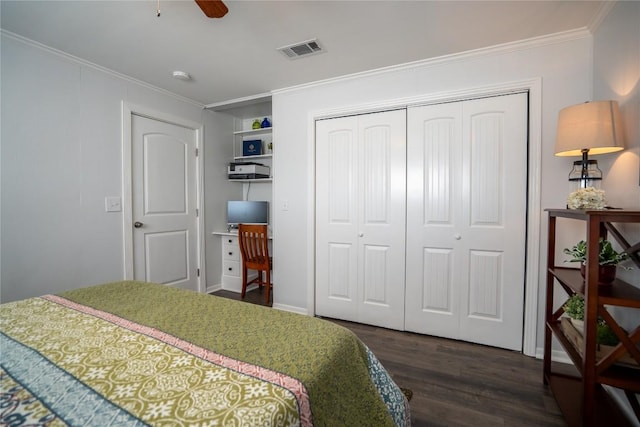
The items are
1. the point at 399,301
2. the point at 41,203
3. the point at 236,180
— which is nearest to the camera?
the point at 41,203

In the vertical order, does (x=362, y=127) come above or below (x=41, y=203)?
above

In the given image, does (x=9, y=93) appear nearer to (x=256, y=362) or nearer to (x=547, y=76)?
(x=256, y=362)

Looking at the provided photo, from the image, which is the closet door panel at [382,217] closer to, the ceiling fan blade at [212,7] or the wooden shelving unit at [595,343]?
the wooden shelving unit at [595,343]

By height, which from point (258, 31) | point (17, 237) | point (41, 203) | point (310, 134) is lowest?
point (17, 237)

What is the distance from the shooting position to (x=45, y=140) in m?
2.16

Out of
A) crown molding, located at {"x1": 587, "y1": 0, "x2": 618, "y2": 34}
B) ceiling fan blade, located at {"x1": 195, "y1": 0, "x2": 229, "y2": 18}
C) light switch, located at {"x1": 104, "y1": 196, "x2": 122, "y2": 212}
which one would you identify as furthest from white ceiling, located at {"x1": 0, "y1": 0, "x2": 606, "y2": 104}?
light switch, located at {"x1": 104, "y1": 196, "x2": 122, "y2": 212}

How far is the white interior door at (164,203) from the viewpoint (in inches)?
112

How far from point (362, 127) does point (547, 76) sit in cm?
141

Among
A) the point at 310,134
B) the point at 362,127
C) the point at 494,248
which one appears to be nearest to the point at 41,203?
the point at 310,134

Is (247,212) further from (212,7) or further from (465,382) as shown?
(465,382)

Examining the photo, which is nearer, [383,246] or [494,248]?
[494,248]

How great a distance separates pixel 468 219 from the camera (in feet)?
7.45

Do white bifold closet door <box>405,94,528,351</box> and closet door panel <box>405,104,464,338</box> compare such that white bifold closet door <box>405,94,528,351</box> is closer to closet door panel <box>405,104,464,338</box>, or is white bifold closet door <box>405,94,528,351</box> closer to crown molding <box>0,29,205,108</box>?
closet door panel <box>405,104,464,338</box>

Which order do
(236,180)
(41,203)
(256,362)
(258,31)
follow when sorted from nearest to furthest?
(256,362) < (258,31) < (41,203) < (236,180)
